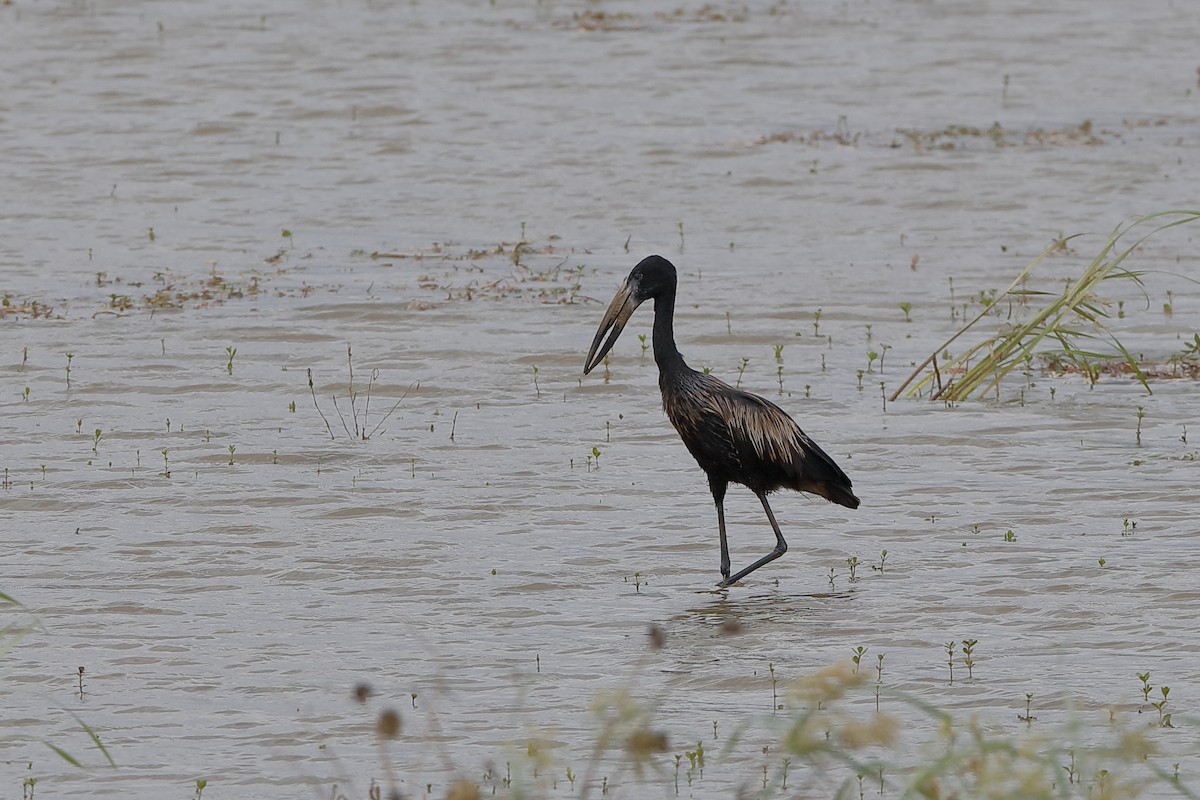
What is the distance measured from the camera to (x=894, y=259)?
1589cm

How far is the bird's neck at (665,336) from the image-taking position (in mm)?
8953

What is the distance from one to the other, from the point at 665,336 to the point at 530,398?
10.1 ft

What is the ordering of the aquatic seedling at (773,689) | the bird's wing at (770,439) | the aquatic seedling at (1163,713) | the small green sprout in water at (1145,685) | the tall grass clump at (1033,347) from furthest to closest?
the tall grass clump at (1033,347) < the bird's wing at (770,439) < the aquatic seedling at (773,689) < the small green sprout in water at (1145,685) < the aquatic seedling at (1163,713)

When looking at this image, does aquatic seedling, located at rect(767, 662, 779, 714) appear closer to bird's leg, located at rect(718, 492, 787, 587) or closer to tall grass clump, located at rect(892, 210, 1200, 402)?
bird's leg, located at rect(718, 492, 787, 587)

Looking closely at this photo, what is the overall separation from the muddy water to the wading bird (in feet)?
1.04

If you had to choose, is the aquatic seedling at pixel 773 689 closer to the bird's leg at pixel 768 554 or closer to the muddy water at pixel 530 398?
the muddy water at pixel 530 398

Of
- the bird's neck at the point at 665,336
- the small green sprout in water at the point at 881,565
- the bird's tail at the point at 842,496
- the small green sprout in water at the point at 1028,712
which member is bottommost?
the small green sprout in water at the point at 1028,712

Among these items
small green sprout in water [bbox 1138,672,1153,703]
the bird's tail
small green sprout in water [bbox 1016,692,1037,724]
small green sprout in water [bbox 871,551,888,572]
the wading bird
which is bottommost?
small green sprout in water [bbox 1016,692,1037,724]

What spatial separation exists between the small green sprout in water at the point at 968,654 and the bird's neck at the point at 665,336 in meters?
2.05

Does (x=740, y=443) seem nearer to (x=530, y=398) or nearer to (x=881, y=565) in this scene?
(x=881, y=565)

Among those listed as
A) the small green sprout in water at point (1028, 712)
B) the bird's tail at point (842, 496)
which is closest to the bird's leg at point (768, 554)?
the bird's tail at point (842, 496)

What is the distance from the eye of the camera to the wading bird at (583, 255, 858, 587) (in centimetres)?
873

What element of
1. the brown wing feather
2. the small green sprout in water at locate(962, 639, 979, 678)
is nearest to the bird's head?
the brown wing feather

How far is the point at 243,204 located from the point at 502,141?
3.43 metres
